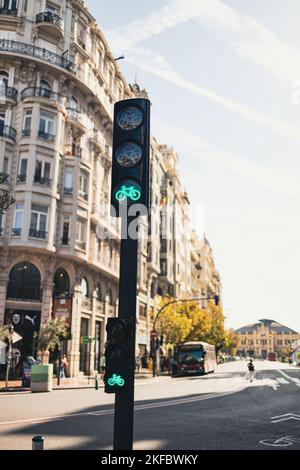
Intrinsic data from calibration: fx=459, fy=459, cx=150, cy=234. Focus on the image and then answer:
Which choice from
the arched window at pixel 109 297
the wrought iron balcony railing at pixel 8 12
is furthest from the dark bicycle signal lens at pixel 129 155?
the arched window at pixel 109 297

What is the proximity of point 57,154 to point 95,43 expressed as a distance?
13.0 m

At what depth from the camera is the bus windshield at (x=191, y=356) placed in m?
38.8

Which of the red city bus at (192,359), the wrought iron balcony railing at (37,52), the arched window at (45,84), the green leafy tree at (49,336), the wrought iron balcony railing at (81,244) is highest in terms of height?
the wrought iron balcony railing at (37,52)

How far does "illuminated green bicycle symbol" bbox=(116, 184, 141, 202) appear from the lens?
215 inches

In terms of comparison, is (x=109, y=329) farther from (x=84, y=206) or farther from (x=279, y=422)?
(x=84, y=206)

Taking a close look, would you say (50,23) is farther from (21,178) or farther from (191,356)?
(191,356)

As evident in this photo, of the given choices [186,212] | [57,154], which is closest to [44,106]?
[57,154]

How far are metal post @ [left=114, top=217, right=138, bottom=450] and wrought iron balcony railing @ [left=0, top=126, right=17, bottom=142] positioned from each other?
28100mm

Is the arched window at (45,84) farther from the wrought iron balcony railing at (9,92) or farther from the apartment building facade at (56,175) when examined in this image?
the wrought iron balcony railing at (9,92)

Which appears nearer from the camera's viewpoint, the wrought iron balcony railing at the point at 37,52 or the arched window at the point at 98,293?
the wrought iron balcony railing at the point at 37,52

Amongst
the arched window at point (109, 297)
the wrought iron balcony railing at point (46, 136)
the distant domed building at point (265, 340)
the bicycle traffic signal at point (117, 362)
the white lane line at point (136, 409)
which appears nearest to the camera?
the bicycle traffic signal at point (117, 362)

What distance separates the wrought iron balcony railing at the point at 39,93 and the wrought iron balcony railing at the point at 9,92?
53cm

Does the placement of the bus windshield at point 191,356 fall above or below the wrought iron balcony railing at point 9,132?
below

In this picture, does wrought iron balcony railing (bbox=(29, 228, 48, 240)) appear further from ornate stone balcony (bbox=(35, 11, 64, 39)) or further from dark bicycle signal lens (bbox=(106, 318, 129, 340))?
dark bicycle signal lens (bbox=(106, 318, 129, 340))
